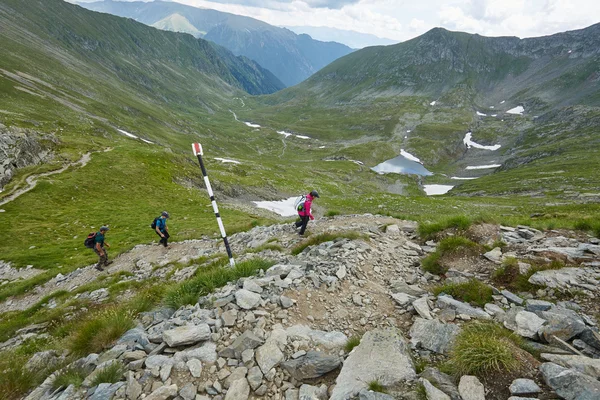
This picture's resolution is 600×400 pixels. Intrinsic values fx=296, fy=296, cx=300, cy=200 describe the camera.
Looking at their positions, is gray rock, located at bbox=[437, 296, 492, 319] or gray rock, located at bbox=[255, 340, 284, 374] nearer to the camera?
gray rock, located at bbox=[255, 340, 284, 374]

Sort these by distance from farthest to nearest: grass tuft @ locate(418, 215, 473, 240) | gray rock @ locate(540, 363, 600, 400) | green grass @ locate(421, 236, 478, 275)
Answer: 1. grass tuft @ locate(418, 215, 473, 240)
2. green grass @ locate(421, 236, 478, 275)
3. gray rock @ locate(540, 363, 600, 400)

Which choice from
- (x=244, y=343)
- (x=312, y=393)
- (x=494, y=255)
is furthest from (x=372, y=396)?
(x=494, y=255)

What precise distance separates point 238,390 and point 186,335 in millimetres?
1950

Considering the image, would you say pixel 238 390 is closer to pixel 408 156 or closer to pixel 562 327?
pixel 562 327

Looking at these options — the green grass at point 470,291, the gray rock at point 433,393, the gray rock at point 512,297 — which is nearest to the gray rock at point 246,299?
the gray rock at point 433,393

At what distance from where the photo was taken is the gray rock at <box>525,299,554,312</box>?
767cm

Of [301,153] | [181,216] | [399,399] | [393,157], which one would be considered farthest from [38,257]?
[393,157]

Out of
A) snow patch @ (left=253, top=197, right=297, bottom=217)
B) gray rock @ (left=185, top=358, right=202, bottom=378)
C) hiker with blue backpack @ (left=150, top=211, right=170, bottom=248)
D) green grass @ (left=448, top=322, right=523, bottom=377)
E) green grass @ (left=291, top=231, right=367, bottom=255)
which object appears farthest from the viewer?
snow patch @ (left=253, top=197, right=297, bottom=217)

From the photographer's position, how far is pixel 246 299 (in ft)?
26.7

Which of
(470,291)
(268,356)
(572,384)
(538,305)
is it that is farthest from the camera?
(470,291)

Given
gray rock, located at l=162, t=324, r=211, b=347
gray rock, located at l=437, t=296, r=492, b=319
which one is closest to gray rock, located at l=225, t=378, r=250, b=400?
gray rock, located at l=162, t=324, r=211, b=347

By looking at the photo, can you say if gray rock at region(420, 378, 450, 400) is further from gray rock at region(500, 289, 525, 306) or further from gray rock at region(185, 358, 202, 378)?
gray rock at region(500, 289, 525, 306)

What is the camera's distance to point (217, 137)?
605 ft

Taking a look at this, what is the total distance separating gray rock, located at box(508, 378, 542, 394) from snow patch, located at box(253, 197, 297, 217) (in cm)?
5055
